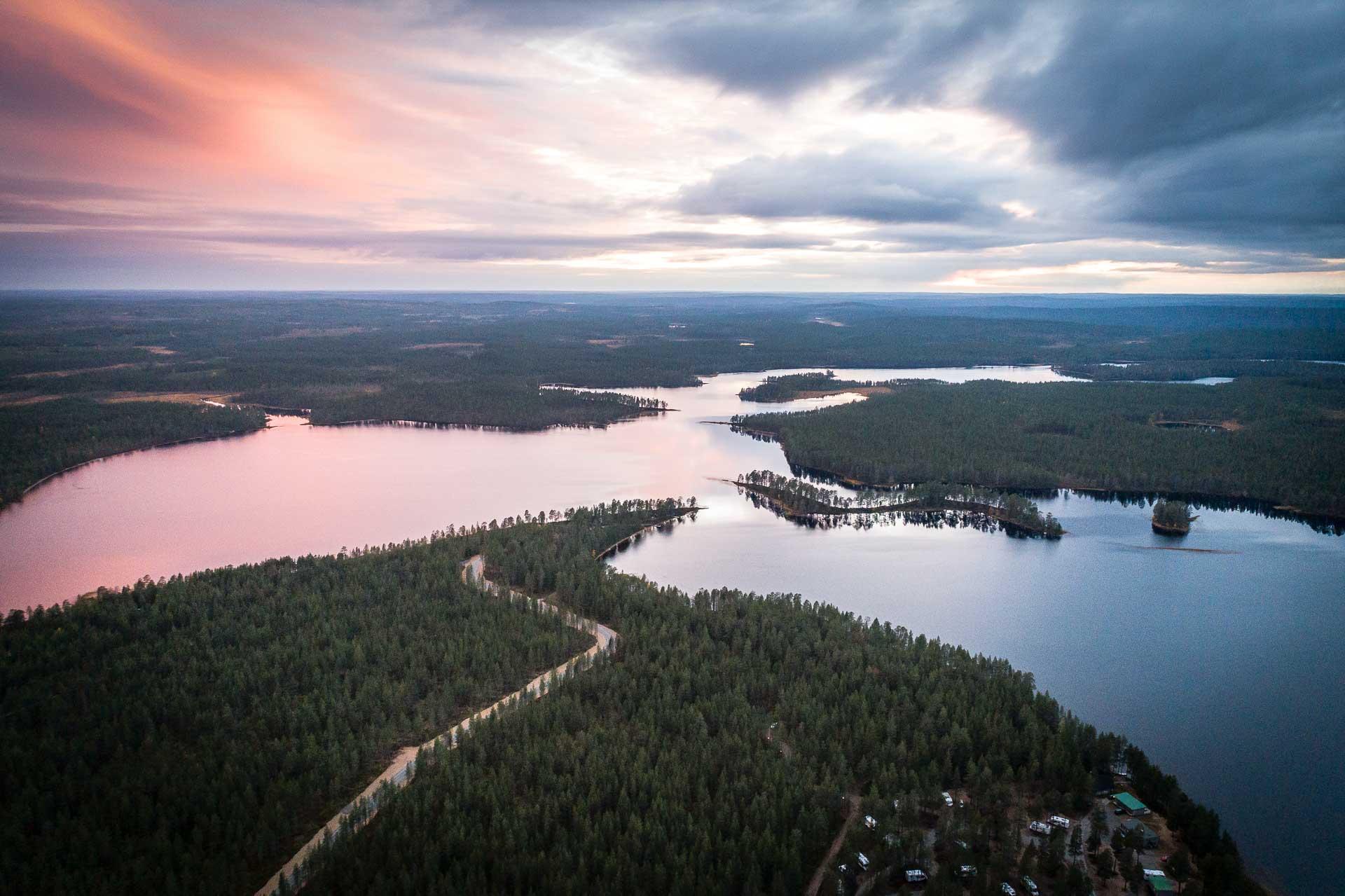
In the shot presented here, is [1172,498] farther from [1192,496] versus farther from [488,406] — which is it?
[488,406]

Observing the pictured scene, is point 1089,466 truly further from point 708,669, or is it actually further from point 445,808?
point 445,808

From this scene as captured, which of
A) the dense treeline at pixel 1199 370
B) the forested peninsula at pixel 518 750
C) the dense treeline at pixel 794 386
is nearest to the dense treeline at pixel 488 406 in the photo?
the dense treeline at pixel 794 386

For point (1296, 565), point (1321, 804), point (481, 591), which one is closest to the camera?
point (1321, 804)

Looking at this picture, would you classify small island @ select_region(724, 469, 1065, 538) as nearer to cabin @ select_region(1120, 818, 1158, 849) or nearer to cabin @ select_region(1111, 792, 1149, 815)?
cabin @ select_region(1111, 792, 1149, 815)

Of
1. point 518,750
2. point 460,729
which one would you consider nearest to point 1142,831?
point 518,750

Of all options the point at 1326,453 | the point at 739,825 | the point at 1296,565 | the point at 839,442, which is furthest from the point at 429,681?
the point at 1326,453

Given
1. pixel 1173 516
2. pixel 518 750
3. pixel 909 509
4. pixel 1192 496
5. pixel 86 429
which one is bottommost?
pixel 909 509
